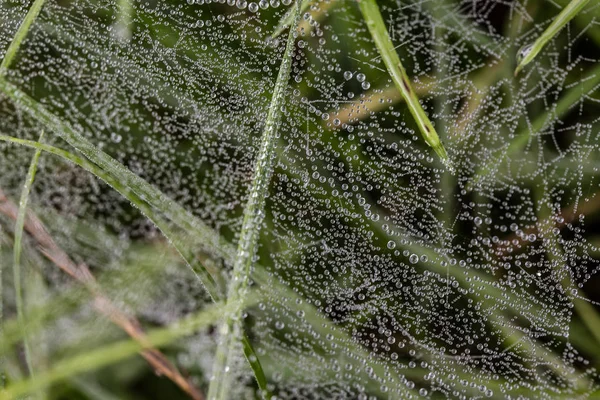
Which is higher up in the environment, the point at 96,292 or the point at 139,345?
the point at 139,345

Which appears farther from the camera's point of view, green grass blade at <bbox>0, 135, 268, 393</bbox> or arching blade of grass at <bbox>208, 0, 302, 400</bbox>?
green grass blade at <bbox>0, 135, 268, 393</bbox>

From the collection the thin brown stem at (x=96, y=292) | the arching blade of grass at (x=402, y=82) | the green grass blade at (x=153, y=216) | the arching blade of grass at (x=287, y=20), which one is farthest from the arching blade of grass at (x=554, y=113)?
the thin brown stem at (x=96, y=292)

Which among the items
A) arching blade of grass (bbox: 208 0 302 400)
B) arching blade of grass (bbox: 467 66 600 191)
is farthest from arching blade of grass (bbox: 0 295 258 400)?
arching blade of grass (bbox: 467 66 600 191)

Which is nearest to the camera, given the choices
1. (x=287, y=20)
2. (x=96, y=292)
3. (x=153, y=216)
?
(x=153, y=216)

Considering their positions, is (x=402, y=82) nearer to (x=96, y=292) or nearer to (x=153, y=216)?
(x=153, y=216)

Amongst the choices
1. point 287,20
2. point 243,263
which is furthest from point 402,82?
point 243,263

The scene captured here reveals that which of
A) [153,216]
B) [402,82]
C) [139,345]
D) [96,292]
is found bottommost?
[96,292]

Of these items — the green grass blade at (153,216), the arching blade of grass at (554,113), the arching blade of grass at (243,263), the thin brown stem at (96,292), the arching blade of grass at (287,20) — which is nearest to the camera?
the arching blade of grass at (243,263)

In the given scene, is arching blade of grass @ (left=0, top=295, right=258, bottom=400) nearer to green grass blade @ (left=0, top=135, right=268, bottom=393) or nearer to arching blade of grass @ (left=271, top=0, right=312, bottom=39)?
green grass blade @ (left=0, top=135, right=268, bottom=393)

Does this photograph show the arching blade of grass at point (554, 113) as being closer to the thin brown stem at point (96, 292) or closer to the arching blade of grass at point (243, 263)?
the arching blade of grass at point (243, 263)

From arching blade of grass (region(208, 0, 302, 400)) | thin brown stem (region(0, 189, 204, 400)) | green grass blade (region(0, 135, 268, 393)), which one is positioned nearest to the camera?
arching blade of grass (region(208, 0, 302, 400))
